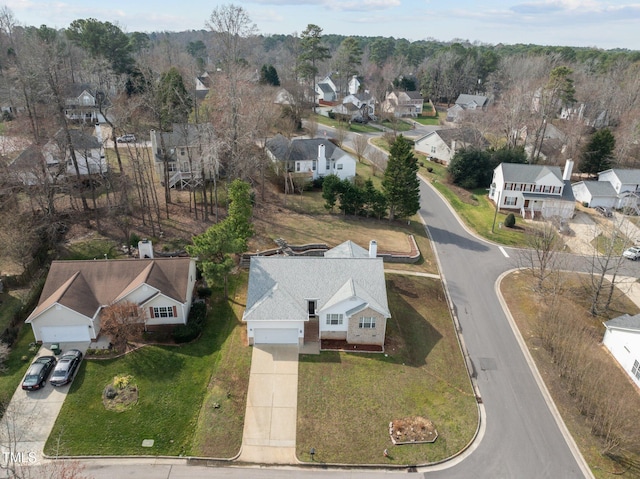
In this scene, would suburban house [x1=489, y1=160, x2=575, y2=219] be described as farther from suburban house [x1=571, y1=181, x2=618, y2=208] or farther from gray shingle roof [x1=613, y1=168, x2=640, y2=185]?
gray shingle roof [x1=613, y1=168, x2=640, y2=185]

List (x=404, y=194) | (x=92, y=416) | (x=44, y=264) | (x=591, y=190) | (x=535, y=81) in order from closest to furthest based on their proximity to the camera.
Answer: (x=92, y=416), (x=44, y=264), (x=404, y=194), (x=591, y=190), (x=535, y=81)

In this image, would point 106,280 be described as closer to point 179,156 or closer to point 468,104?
point 179,156

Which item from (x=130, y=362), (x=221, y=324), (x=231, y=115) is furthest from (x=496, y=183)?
(x=130, y=362)

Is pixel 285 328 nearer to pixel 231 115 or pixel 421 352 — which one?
pixel 421 352

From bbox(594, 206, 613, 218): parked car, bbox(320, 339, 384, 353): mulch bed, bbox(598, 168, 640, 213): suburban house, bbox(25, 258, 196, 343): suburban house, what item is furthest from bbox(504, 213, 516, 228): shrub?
bbox(25, 258, 196, 343): suburban house

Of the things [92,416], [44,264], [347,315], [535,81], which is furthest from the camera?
[535,81]

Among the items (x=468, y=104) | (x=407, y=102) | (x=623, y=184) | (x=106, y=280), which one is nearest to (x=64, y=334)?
(x=106, y=280)
